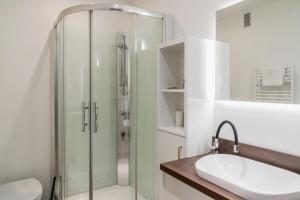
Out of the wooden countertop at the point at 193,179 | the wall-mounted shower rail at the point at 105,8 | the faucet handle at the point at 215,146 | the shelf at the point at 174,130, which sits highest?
the wall-mounted shower rail at the point at 105,8

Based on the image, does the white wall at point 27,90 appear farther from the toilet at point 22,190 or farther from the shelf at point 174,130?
the shelf at point 174,130

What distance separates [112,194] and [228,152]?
1272mm

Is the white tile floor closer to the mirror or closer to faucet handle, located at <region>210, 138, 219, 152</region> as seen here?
faucet handle, located at <region>210, 138, 219, 152</region>

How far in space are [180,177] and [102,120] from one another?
1.14 m

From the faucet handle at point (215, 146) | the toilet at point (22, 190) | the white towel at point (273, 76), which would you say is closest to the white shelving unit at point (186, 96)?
the faucet handle at point (215, 146)

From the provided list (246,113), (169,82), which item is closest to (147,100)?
(169,82)

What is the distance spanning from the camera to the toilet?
1796 mm

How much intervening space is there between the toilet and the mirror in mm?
1767

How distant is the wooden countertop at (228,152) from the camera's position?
0.96 m

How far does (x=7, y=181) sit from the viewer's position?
2125 mm

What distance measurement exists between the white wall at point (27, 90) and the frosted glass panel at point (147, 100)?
3.27ft

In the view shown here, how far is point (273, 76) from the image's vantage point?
1.29m

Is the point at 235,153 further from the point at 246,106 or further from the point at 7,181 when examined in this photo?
the point at 7,181

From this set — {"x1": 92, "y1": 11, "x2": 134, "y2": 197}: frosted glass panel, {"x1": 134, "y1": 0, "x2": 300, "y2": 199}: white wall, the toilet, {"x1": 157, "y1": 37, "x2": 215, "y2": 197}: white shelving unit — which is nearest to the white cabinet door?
{"x1": 157, "y1": 37, "x2": 215, "y2": 197}: white shelving unit
